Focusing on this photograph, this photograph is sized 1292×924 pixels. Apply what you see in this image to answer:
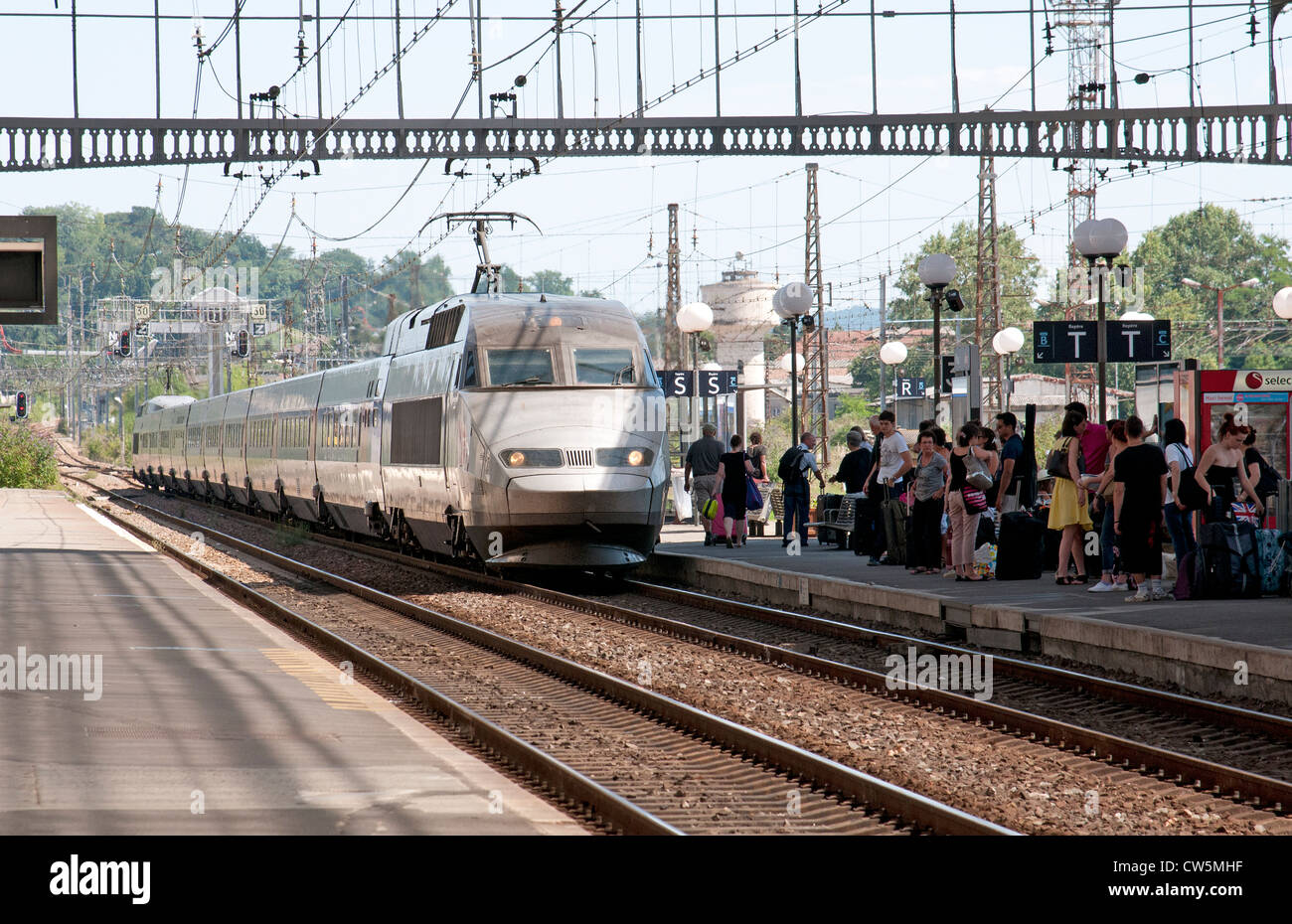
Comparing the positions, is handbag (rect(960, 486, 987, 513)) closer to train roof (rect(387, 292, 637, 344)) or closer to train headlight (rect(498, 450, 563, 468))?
train headlight (rect(498, 450, 563, 468))

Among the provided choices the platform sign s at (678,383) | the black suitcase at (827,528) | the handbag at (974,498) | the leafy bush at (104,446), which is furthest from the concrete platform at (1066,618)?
the leafy bush at (104,446)

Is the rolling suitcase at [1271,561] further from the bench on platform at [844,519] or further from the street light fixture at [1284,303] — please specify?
the street light fixture at [1284,303]

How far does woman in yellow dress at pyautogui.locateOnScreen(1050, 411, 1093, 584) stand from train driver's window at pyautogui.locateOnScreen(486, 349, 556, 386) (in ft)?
20.7

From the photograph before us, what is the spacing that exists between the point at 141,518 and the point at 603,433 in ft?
77.3

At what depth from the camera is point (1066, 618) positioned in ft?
41.1

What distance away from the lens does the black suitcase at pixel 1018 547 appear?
1620 centimetres

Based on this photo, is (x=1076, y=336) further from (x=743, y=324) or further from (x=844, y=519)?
(x=743, y=324)

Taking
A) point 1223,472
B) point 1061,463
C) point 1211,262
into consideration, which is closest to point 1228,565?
point 1223,472

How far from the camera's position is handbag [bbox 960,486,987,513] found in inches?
607

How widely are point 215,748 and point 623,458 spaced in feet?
32.7

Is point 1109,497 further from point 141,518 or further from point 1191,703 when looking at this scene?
point 141,518

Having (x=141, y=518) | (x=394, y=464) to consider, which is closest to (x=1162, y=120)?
(x=394, y=464)
